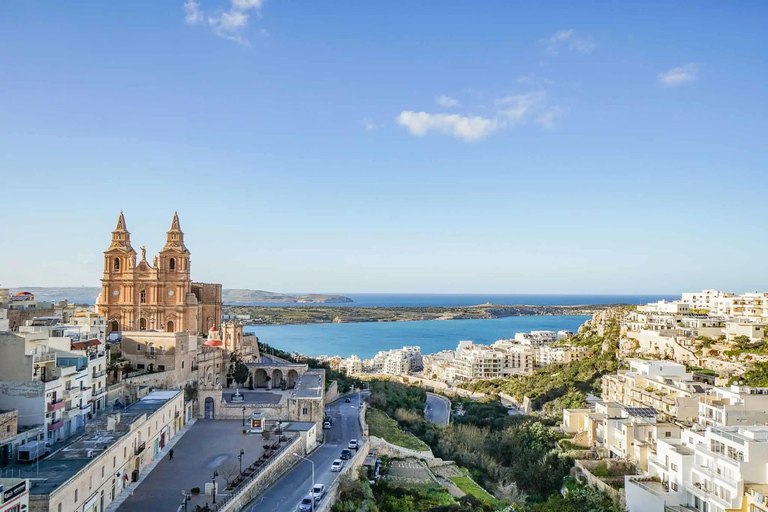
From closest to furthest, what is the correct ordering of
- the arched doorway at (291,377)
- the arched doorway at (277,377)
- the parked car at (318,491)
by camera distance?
the parked car at (318,491)
the arched doorway at (277,377)
the arched doorway at (291,377)

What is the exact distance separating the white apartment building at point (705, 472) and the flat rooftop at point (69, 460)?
20977 mm

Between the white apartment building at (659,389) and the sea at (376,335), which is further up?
the white apartment building at (659,389)

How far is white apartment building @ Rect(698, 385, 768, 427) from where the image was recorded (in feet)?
91.9

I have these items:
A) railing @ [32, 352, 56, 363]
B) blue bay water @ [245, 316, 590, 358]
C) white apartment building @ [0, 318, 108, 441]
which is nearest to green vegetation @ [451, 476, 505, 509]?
white apartment building @ [0, 318, 108, 441]

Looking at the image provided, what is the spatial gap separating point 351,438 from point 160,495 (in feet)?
39.1

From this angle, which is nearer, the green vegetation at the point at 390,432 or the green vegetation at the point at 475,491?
the green vegetation at the point at 475,491

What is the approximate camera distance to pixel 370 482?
2550 cm

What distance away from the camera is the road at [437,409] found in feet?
155

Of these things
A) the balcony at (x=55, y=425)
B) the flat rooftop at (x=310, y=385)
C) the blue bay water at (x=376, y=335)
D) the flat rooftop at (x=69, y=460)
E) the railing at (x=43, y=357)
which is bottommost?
the blue bay water at (x=376, y=335)

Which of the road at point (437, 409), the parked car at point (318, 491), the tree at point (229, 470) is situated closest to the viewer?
the parked car at point (318, 491)

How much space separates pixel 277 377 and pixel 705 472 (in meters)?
26.0

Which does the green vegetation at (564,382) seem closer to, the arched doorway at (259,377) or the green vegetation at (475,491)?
the green vegetation at (475,491)

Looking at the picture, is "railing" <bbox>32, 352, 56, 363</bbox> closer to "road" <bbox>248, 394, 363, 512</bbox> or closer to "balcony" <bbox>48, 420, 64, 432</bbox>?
"balcony" <bbox>48, 420, 64, 432</bbox>

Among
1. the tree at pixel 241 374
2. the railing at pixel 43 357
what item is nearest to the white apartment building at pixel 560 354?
the tree at pixel 241 374
